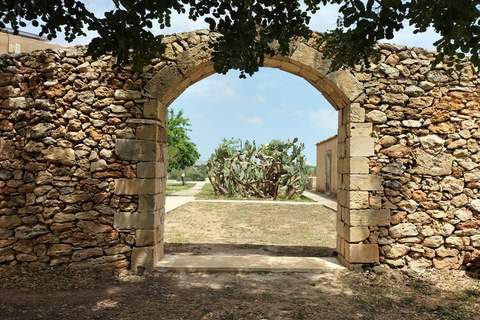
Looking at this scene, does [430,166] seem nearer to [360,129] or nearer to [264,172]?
[360,129]

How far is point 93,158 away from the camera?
5.01 meters

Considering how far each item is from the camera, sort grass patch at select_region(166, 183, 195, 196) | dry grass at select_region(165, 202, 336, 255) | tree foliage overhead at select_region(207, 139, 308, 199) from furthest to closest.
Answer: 1. grass patch at select_region(166, 183, 195, 196)
2. tree foliage overhead at select_region(207, 139, 308, 199)
3. dry grass at select_region(165, 202, 336, 255)

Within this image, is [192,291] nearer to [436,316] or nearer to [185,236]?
[436,316]

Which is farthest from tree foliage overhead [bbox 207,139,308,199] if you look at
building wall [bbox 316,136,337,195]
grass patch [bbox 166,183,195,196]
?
grass patch [bbox 166,183,195,196]

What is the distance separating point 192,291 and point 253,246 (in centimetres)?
250

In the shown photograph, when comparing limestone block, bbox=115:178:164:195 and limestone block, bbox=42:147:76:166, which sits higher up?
limestone block, bbox=42:147:76:166

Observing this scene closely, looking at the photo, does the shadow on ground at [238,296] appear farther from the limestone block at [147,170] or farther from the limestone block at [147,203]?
the limestone block at [147,170]

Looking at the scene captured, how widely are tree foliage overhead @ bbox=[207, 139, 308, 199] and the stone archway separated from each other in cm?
896

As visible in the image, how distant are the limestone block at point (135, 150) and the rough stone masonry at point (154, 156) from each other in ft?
0.04

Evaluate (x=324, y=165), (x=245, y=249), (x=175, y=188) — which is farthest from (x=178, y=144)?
(x=245, y=249)

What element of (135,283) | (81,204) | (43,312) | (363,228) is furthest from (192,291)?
(363,228)

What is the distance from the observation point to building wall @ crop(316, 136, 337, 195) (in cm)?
1609

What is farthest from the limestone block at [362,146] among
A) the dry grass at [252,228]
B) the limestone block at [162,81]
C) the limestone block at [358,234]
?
the limestone block at [162,81]

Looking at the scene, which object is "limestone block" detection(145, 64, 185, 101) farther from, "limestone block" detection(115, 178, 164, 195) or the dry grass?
the dry grass
